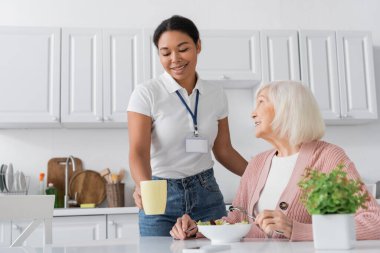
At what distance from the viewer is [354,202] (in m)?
1.10

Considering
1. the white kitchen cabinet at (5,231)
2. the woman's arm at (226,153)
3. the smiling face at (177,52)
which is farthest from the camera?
the white kitchen cabinet at (5,231)

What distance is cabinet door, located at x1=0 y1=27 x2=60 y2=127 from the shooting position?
3541 mm

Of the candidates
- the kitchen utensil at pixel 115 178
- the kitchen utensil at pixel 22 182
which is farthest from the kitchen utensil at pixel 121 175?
the kitchen utensil at pixel 22 182

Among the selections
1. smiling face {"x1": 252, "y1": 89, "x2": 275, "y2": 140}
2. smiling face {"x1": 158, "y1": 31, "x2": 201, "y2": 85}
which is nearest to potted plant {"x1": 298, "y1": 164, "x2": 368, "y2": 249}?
smiling face {"x1": 252, "y1": 89, "x2": 275, "y2": 140}

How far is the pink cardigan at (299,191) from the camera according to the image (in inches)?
51.8

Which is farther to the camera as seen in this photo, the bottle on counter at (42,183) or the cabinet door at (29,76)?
the bottle on counter at (42,183)

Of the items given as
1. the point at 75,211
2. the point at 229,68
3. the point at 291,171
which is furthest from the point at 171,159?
the point at 229,68

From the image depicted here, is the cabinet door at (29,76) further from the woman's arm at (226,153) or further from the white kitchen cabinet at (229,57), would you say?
Answer: the woman's arm at (226,153)

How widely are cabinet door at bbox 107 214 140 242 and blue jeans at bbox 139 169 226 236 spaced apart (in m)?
1.50

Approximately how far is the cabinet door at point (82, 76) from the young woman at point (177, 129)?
1670 millimetres

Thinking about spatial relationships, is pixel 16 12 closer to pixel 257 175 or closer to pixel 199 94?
pixel 199 94

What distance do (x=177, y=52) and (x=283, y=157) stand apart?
0.56m

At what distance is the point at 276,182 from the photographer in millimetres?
1714

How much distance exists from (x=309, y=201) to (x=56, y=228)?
250 cm
